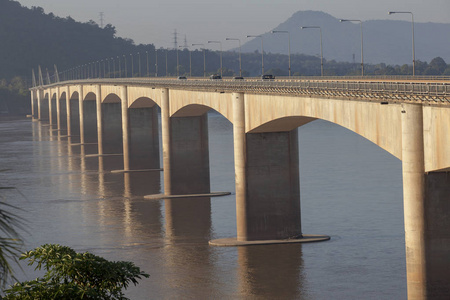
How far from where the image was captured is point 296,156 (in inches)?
1852

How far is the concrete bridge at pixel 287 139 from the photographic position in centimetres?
3039

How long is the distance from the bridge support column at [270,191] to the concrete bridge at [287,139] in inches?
2.1

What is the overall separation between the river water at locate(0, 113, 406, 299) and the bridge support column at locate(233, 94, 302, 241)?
1593 mm

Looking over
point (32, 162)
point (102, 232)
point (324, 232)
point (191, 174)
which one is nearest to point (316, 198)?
point (191, 174)

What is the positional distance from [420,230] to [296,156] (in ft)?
55.6

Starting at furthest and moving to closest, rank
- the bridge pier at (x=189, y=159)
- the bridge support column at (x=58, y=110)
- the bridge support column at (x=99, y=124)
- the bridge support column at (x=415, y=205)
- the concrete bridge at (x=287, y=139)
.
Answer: the bridge support column at (x=58, y=110), the bridge support column at (x=99, y=124), the bridge pier at (x=189, y=159), the bridge support column at (x=415, y=205), the concrete bridge at (x=287, y=139)

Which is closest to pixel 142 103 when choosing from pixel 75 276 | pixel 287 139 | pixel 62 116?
pixel 287 139

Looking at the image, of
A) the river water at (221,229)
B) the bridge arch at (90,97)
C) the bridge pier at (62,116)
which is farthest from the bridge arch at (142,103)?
the bridge pier at (62,116)

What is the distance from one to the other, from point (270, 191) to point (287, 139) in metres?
2.98

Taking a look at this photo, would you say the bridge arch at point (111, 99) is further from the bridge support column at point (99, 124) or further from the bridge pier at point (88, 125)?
the bridge pier at point (88, 125)

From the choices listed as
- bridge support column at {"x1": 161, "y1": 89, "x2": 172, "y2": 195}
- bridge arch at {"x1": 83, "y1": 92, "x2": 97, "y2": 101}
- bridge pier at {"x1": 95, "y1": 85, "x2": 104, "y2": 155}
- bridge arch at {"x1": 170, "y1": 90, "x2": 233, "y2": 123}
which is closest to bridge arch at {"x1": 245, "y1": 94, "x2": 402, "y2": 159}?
bridge arch at {"x1": 170, "y1": 90, "x2": 233, "y2": 123}

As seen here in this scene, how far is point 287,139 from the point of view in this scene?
47.4 m

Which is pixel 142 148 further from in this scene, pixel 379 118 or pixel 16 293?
pixel 16 293

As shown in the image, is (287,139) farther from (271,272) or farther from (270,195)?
(271,272)
